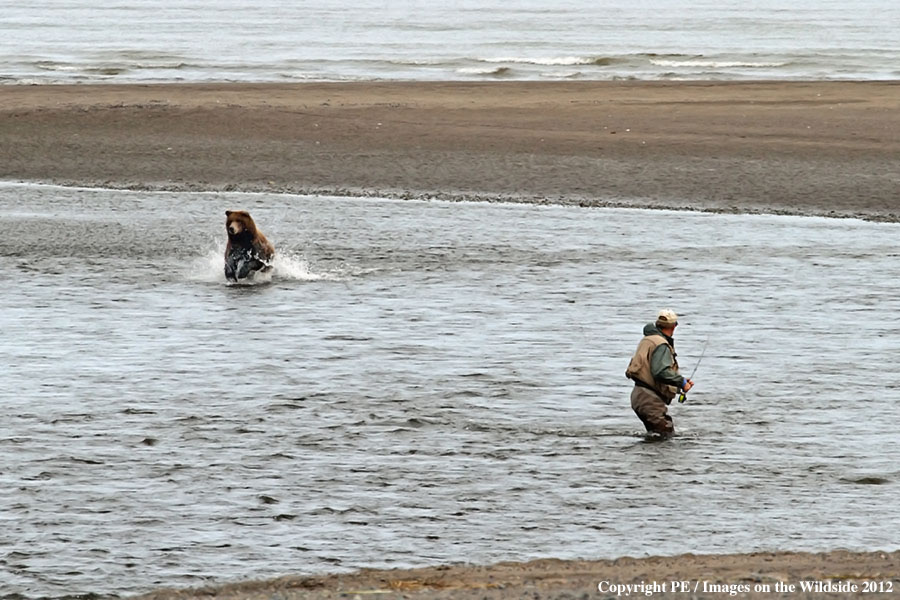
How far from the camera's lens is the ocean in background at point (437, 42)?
42000 mm

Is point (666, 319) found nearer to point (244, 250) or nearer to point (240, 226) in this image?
point (240, 226)

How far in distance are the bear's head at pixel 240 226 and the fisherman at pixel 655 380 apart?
641 centimetres

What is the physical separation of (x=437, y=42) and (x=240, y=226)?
45078 millimetres

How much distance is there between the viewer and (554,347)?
13695 mm

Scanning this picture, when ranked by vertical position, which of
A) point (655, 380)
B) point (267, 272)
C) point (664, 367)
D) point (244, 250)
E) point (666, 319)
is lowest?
point (267, 272)

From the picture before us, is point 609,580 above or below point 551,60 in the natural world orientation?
below

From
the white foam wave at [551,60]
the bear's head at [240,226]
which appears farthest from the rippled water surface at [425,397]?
the white foam wave at [551,60]

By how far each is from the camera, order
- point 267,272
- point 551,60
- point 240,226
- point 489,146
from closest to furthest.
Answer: point 240,226, point 267,272, point 489,146, point 551,60

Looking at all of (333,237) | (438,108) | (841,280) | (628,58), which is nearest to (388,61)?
(628,58)

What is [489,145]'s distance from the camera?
25.5 metres

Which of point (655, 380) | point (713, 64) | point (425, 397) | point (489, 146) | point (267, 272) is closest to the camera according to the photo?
point (655, 380)

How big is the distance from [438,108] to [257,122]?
3.79m

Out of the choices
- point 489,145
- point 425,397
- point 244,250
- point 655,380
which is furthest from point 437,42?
point 655,380

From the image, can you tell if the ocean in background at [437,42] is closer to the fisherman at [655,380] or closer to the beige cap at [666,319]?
the beige cap at [666,319]
